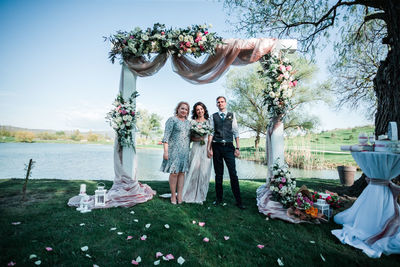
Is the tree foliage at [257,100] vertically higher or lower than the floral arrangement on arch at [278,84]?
higher

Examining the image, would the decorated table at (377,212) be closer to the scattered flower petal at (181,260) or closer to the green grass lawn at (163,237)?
the green grass lawn at (163,237)

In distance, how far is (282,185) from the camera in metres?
3.79

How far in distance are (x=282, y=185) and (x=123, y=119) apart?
3.47 metres

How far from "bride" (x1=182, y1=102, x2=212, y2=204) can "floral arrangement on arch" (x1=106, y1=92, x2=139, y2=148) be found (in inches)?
53.3

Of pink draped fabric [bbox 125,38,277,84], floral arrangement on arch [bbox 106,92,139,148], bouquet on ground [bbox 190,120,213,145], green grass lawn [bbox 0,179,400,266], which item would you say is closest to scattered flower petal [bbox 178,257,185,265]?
green grass lawn [bbox 0,179,400,266]

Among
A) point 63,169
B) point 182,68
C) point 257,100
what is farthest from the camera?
point 257,100

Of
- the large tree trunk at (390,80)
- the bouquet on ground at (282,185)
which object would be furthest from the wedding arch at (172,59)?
the large tree trunk at (390,80)

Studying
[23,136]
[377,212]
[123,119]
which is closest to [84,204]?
[123,119]

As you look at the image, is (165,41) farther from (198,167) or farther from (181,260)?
(181,260)

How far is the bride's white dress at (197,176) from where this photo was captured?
436 cm

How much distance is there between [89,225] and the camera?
2971mm

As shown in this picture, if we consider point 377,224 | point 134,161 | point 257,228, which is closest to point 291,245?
point 257,228

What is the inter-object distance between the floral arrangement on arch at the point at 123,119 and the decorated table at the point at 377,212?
405 cm

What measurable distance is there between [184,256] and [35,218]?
2.48 metres
